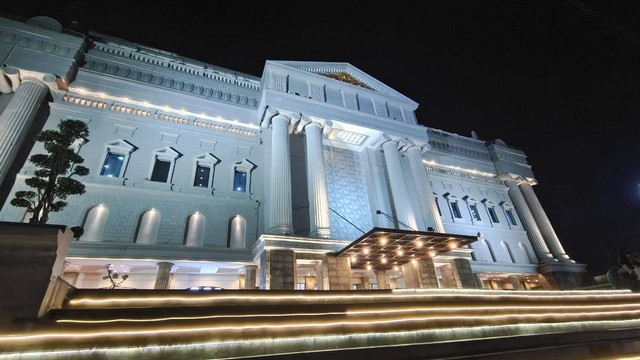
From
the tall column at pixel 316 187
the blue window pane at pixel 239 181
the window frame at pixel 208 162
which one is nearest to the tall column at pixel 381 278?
the tall column at pixel 316 187

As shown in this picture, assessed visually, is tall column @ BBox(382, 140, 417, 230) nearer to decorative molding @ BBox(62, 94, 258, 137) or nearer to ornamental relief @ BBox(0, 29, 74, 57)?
decorative molding @ BBox(62, 94, 258, 137)

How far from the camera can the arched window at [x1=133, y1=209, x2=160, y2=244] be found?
542 inches

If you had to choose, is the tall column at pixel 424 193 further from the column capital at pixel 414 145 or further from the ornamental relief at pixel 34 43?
the ornamental relief at pixel 34 43

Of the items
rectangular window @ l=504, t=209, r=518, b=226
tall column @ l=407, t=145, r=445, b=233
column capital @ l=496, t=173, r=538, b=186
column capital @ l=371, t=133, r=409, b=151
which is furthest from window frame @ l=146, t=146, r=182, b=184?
column capital @ l=496, t=173, r=538, b=186

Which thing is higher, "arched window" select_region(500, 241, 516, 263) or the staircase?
"arched window" select_region(500, 241, 516, 263)

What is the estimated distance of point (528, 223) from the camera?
25547 mm

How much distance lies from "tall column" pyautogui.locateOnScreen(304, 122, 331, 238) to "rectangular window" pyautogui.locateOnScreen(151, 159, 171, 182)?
8099 mm

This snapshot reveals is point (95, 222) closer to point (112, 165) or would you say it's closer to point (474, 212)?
point (112, 165)

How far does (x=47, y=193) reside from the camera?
711 cm

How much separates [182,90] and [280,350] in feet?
59.4

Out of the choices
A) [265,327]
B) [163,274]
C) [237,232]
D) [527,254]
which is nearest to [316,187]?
[237,232]

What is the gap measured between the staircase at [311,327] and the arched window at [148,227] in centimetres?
918

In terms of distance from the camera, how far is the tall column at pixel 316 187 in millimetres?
15219

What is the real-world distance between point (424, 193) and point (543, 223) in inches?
584
